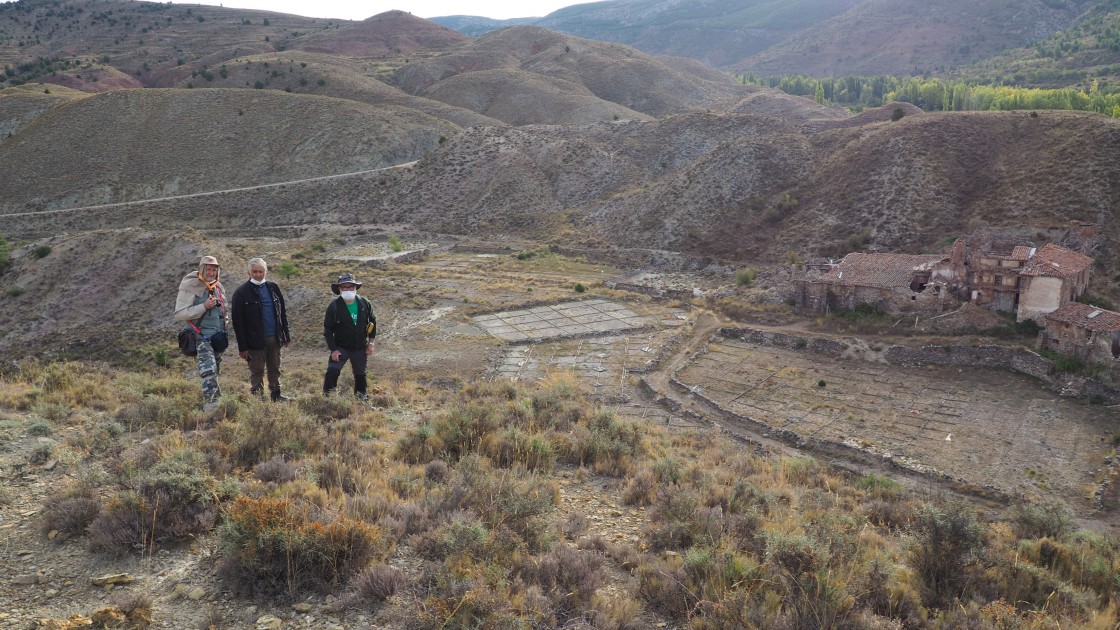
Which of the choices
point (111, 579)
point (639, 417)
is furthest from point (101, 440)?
point (639, 417)

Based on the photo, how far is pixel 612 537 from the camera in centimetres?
723

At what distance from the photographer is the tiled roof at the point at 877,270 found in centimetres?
2794

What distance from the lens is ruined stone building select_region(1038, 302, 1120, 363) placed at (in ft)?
69.1

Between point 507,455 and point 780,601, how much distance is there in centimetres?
456

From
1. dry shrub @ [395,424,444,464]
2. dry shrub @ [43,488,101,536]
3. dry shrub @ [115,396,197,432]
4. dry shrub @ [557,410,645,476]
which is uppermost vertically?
dry shrub @ [43,488,101,536]

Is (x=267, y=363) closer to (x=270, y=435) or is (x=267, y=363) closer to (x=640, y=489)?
(x=270, y=435)

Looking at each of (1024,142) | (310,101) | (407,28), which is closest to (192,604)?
(1024,142)

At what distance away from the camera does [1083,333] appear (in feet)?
71.6

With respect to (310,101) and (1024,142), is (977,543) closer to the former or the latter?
(1024,142)

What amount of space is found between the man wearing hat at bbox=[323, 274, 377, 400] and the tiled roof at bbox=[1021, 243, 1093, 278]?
24.9 m

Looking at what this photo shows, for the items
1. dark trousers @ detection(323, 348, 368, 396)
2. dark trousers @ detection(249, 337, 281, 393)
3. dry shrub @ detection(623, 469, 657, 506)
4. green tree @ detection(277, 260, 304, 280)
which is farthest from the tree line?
dark trousers @ detection(249, 337, 281, 393)

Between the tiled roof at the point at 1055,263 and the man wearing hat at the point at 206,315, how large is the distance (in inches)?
1070

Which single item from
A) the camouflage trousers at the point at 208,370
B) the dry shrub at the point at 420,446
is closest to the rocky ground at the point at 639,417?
the camouflage trousers at the point at 208,370

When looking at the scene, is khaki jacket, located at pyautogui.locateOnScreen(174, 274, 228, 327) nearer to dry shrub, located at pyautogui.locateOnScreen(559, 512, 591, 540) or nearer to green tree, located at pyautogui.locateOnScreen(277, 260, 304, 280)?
dry shrub, located at pyautogui.locateOnScreen(559, 512, 591, 540)
